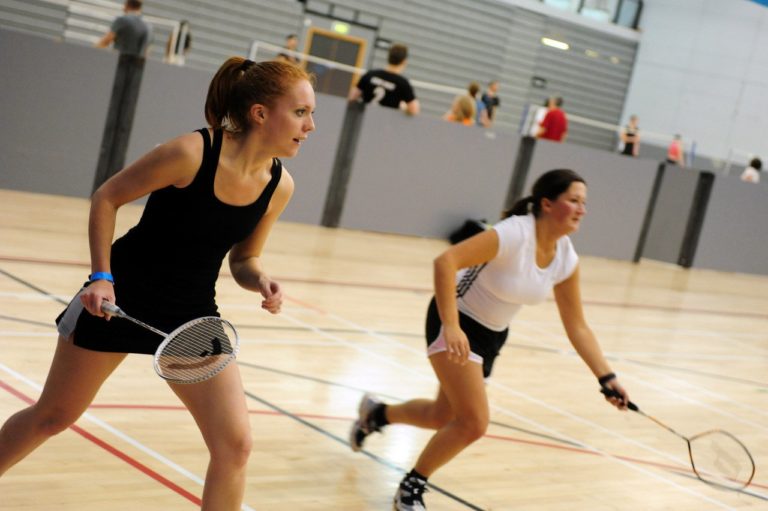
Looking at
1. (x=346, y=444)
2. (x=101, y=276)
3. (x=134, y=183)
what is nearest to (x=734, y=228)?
(x=346, y=444)

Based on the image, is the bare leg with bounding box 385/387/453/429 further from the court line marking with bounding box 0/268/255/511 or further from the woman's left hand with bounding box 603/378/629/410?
the court line marking with bounding box 0/268/255/511

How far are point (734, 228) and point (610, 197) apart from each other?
9.51 feet

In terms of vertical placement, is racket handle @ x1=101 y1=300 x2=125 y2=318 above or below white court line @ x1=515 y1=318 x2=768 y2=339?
above

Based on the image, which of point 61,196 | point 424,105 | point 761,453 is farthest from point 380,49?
point 761,453

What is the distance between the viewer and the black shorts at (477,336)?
4379 millimetres

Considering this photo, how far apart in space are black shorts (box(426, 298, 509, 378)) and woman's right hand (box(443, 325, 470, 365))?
0.34 metres

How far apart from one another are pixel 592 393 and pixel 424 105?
15541mm

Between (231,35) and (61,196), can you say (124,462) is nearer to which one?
(61,196)

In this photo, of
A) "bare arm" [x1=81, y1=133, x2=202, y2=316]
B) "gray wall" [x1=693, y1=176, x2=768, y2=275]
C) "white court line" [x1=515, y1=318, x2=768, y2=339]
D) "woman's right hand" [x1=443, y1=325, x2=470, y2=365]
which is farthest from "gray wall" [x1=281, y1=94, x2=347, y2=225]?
"bare arm" [x1=81, y1=133, x2=202, y2=316]

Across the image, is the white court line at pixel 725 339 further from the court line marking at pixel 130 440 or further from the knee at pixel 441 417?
the court line marking at pixel 130 440

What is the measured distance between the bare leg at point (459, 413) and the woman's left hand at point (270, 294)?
1319 mm

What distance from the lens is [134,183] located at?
2.85m

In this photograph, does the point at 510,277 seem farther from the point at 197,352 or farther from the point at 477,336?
the point at 197,352

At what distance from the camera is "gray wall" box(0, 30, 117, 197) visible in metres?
10.1
